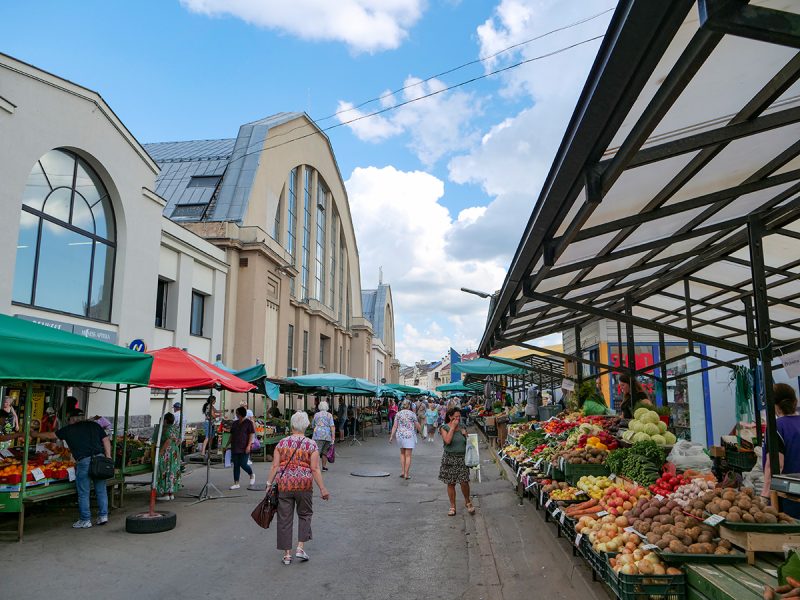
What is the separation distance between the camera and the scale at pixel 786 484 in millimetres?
4383

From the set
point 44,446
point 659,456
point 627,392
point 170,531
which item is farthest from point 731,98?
point 44,446

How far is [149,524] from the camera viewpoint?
8.01m

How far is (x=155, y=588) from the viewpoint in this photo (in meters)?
5.74

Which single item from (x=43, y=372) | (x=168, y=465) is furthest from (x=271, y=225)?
(x=43, y=372)

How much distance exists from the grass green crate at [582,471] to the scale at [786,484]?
2920 millimetres

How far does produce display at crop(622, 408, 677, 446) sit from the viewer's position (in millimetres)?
7398

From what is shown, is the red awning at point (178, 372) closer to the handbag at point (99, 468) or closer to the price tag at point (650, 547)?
the handbag at point (99, 468)

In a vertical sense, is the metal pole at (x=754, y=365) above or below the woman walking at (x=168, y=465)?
above

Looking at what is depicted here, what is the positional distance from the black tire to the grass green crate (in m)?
5.68

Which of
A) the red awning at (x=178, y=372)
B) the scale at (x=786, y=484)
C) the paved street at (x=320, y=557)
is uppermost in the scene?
the red awning at (x=178, y=372)

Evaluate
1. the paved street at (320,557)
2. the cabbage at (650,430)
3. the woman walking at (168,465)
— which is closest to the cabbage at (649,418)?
the cabbage at (650,430)

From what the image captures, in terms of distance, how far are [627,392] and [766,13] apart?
879 cm

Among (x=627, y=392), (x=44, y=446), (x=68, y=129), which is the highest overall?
(x=68, y=129)

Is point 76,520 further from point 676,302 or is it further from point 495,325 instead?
point 676,302
